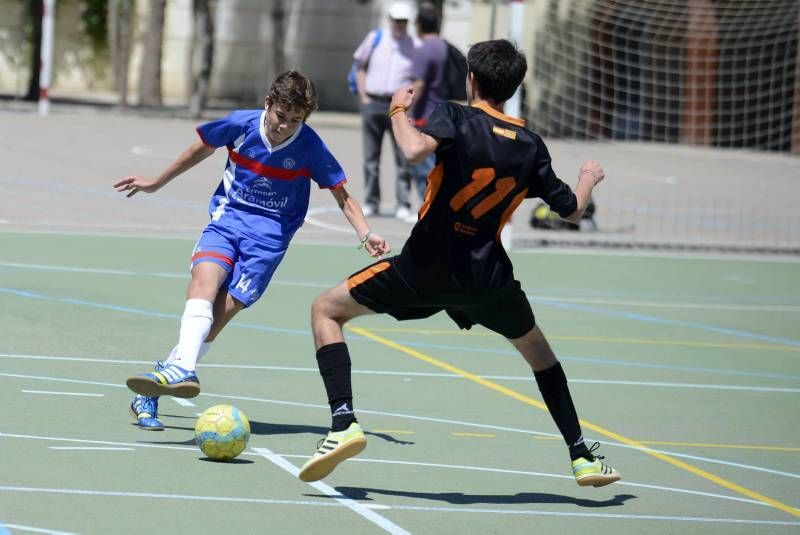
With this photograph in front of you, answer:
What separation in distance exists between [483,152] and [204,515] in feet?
6.03

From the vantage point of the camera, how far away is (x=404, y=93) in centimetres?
645

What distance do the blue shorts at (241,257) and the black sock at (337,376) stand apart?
3.44 feet

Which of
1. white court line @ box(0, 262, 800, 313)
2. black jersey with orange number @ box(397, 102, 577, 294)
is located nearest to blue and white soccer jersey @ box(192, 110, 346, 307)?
black jersey with orange number @ box(397, 102, 577, 294)

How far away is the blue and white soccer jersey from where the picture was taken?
25.2 feet

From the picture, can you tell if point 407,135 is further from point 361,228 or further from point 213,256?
point 213,256

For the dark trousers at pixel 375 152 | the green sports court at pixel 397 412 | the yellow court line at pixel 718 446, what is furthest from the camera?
the dark trousers at pixel 375 152

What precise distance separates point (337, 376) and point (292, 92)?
58.4 inches

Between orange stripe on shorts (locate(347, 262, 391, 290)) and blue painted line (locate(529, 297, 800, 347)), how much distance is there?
249 inches

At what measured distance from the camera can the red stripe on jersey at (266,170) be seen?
771 centimetres

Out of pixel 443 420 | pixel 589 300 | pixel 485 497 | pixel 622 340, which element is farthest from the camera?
pixel 589 300

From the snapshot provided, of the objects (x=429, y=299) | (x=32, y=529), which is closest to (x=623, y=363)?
(x=429, y=299)

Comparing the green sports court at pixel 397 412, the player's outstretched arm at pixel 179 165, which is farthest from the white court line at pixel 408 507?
the player's outstretched arm at pixel 179 165

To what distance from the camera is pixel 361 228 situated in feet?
24.4

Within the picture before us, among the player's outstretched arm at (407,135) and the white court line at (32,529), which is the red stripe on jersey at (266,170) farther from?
the white court line at (32,529)
